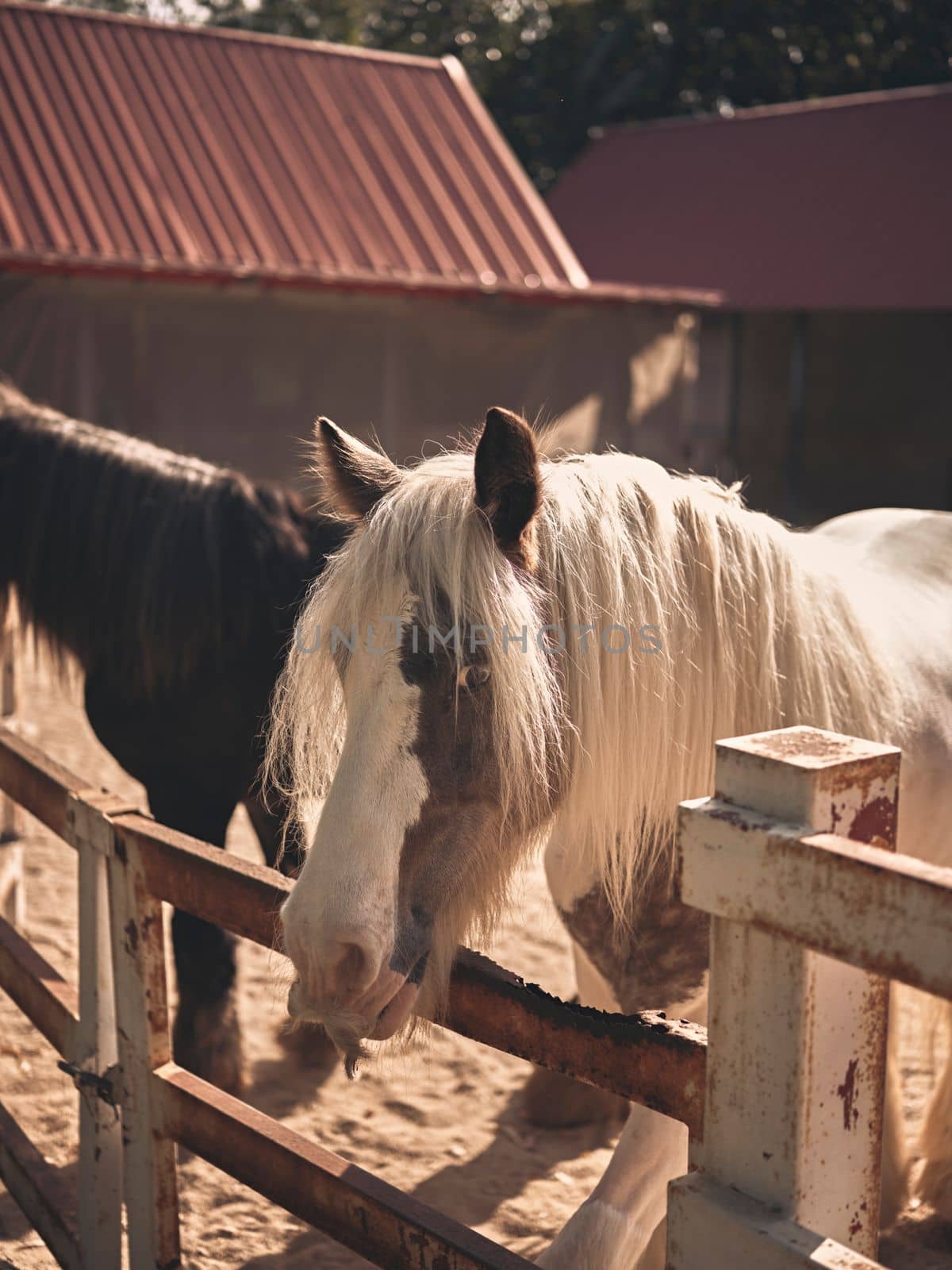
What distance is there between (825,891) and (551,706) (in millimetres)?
758

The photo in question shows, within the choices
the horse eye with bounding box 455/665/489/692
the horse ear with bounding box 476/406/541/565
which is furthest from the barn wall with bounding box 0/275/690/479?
the horse eye with bounding box 455/665/489/692

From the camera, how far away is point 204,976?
3543 millimetres

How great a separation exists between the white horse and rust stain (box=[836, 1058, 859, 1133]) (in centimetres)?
61

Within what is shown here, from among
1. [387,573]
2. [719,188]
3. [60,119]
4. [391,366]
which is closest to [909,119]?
[719,188]

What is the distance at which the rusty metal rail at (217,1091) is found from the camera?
1.38m

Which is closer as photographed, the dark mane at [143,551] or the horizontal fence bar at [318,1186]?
the horizontal fence bar at [318,1186]

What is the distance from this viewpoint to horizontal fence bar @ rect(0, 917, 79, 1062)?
2.28 meters

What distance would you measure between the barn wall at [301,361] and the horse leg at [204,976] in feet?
14.2

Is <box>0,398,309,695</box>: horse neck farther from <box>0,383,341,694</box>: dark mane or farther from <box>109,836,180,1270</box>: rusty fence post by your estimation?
<box>109,836,180,1270</box>: rusty fence post

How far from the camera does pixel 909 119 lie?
15609mm

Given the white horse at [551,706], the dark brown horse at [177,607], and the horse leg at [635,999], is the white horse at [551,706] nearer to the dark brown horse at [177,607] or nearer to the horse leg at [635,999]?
the horse leg at [635,999]

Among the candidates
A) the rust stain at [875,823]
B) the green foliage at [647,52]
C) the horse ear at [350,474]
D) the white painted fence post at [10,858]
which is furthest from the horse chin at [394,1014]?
the green foliage at [647,52]

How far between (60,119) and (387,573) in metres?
8.86

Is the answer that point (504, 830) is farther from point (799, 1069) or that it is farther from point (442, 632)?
point (799, 1069)
